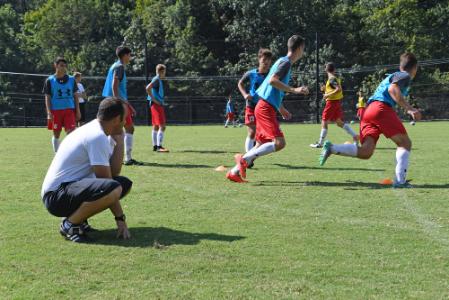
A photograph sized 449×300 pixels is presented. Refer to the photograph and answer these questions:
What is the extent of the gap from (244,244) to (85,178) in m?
1.54

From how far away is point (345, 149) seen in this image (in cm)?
810

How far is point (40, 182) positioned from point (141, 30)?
4085 centimetres

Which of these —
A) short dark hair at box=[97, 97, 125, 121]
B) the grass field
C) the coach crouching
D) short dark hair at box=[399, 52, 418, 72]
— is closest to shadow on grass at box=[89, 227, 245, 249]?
the grass field

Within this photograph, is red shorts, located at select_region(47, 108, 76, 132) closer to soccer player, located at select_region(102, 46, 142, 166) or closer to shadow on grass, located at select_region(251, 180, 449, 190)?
soccer player, located at select_region(102, 46, 142, 166)

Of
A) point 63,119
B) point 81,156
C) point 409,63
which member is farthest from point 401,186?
point 63,119

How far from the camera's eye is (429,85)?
1619 inches

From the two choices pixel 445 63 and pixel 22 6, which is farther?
pixel 22 6

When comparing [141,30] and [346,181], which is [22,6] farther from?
[346,181]

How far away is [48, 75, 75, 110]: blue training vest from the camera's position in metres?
11.1

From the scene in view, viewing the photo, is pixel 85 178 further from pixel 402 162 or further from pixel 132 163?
pixel 132 163

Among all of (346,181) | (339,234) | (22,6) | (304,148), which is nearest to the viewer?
(339,234)

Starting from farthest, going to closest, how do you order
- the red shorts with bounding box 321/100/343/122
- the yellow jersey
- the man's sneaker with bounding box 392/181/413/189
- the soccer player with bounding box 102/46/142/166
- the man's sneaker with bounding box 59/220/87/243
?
the red shorts with bounding box 321/100/343/122, the yellow jersey, the soccer player with bounding box 102/46/142/166, the man's sneaker with bounding box 392/181/413/189, the man's sneaker with bounding box 59/220/87/243

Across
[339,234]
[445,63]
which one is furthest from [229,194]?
[445,63]

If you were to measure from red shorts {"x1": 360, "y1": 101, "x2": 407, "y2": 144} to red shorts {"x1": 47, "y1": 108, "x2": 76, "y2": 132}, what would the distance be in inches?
238
